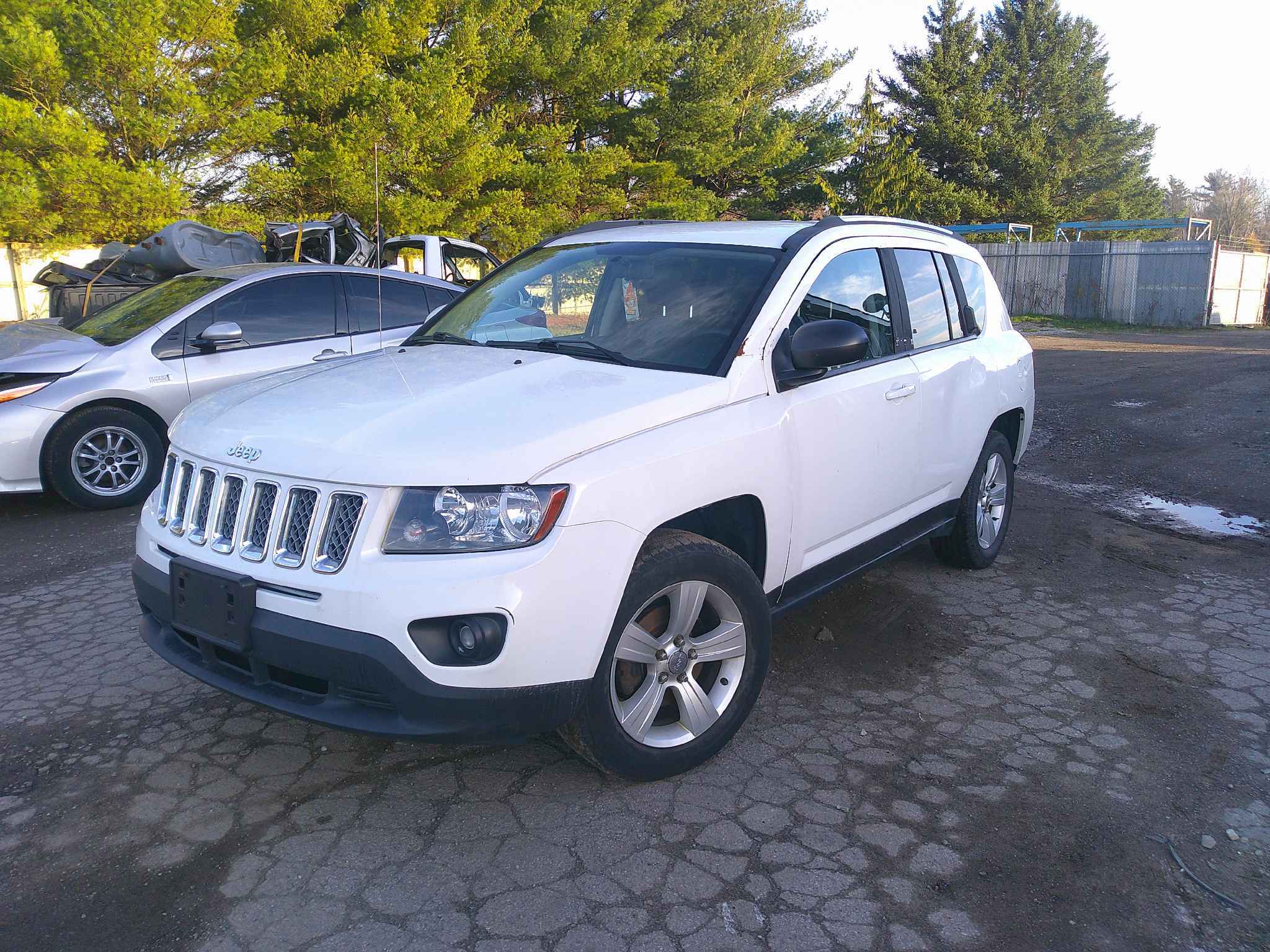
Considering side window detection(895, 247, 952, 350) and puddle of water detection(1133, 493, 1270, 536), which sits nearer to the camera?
side window detection(895, 247, 952, 350)

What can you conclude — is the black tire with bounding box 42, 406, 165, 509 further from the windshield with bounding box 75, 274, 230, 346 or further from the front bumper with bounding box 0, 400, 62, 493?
the windshield with bounding box 75, 274, 230, 346

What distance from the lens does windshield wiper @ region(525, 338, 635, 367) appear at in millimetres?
3621

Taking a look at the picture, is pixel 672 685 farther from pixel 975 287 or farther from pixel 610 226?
pixel 975 287

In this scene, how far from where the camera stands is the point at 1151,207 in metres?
46.5

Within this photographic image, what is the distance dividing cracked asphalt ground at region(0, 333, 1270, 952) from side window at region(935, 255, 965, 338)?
4.60ft

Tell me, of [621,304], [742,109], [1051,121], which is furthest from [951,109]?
[621,304]

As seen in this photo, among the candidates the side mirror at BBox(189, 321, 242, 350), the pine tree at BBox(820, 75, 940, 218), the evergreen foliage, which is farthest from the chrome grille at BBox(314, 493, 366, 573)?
the pine tree at BBox(820, 75, 940, 218)

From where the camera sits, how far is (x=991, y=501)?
18.2 ft

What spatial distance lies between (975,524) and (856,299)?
5.64 ft

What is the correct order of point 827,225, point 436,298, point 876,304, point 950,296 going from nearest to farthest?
point 827,225 < point 876,304 < point 950,296 < point 436,298

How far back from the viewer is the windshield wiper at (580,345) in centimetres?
362

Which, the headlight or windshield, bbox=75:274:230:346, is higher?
windshield, bbox=75:274:230:346

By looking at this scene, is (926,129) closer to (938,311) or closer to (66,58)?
(66,58)

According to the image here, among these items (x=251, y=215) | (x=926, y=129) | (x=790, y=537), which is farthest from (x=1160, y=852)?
(x=926, y=129)
